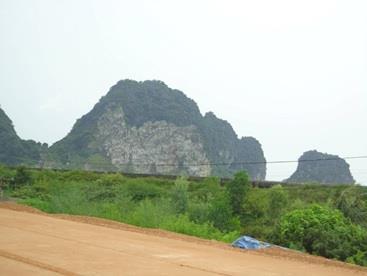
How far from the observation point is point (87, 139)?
319ft

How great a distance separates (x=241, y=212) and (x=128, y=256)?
23.2 m

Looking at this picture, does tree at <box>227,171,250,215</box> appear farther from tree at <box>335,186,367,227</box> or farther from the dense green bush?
the dense green bush

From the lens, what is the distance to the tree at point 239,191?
31.5 metres

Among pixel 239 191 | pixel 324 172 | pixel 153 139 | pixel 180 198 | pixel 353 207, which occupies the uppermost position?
pixel 153 139

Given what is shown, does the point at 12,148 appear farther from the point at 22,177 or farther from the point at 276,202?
the point at 276,202

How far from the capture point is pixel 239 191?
31.7 meters

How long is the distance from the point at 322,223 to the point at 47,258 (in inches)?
382

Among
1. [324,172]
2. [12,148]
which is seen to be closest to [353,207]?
[324,172]

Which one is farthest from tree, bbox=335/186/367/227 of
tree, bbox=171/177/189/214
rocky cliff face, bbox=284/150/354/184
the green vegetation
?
rocky cliff face, bbox=284/150/354/184

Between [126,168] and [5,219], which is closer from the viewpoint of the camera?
[5,219]

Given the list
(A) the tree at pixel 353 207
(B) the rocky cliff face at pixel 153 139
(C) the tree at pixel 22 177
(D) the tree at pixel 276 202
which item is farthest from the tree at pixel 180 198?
(B) the rocky cliff face at pixel 153 139

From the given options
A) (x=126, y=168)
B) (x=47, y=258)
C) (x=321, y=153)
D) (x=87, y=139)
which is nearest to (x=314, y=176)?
(x=321, y=153)

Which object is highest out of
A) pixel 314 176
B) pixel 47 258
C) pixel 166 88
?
pixel 166 88

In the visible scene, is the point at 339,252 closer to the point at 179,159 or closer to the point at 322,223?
the point at 322,223
